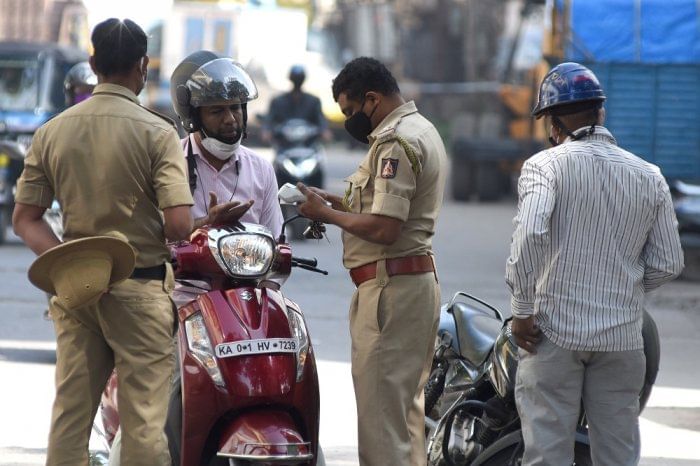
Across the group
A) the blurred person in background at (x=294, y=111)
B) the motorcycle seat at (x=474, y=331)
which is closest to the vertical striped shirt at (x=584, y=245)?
the motorcycle seat at (x=474, y=331)

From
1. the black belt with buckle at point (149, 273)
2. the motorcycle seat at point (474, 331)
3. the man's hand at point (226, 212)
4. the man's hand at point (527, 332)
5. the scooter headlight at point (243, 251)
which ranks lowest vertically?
the motorcycle seat at point (474, 331)

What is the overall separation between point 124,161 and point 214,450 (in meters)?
1.06

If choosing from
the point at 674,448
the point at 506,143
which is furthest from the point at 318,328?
the point at 506,143

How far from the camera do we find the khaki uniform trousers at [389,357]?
5.05 m

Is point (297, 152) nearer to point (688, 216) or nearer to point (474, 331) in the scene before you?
point (688, 216)

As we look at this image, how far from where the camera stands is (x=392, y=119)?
5.09 meters

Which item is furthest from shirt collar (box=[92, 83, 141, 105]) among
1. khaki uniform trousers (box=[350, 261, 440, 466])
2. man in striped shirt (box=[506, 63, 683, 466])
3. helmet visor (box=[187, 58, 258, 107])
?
man in striped shirt (box=[506, 63, 683, 466])

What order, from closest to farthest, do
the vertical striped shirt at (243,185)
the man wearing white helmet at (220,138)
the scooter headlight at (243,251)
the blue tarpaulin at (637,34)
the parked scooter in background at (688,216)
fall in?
the scooter headlight at (243,251) → the man wearing white helmet at (220,138) → the vertical striped shirt at (243,185) → the parked scooter in background at (688,216) → the blue tarpaulin at (637,34)

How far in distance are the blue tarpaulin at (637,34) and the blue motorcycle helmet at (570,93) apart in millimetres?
9988

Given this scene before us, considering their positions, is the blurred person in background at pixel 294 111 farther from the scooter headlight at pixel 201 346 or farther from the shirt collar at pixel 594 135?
the shirt collar at pixel 594 135

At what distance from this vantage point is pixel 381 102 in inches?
201

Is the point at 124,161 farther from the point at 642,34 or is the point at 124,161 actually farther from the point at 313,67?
the point at 313,67

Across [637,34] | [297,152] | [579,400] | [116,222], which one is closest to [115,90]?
[116,222]

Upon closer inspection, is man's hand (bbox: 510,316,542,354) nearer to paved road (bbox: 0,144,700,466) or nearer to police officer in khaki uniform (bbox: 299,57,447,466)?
police officer in khaki uniform (bbox: 299,57,447,466)
